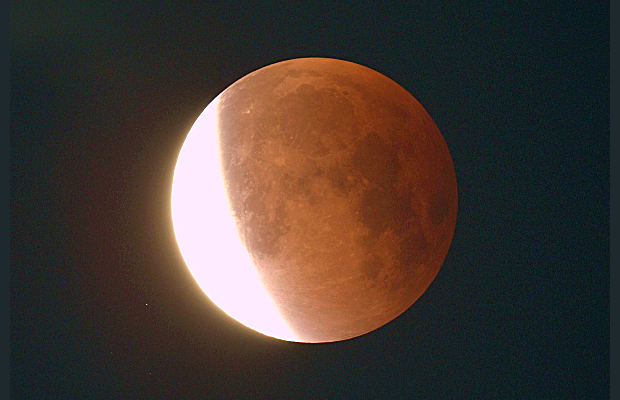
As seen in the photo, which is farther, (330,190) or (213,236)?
(213,236)

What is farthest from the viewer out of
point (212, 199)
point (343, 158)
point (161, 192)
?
point (161, 192)

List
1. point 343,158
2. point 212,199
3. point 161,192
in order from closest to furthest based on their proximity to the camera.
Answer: point 343,158 < point 212,199 < point 161,192

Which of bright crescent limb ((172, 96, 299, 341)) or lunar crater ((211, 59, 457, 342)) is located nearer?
lunar crater ((211, 59, 457, 342))

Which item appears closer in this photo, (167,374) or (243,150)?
(243,150)

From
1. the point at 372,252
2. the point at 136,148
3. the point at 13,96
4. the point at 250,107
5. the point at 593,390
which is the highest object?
the point at 13,96

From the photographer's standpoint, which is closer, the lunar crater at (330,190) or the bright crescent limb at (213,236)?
the lunar crater at (330,190)

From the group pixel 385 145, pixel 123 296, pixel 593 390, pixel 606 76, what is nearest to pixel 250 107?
pixel 385 145

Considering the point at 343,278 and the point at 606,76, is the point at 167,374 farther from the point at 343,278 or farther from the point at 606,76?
the point at 606,76

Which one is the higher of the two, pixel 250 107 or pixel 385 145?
pixel 250 107
